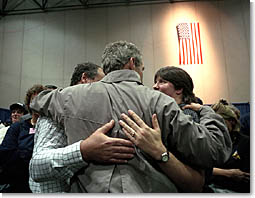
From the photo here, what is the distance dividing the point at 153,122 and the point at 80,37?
350cm

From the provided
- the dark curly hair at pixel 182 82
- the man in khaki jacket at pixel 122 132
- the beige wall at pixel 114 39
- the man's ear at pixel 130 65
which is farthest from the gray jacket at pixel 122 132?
the beige wall at pixel 114 39

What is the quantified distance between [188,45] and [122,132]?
4044mm

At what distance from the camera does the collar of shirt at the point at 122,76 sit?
0.95 meters

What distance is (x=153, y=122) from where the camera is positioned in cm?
81

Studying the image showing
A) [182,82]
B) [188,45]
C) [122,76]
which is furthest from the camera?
[188,45]

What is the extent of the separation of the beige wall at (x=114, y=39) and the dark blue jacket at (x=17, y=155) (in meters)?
1.00

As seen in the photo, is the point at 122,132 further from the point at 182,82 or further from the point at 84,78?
the point at 84,78

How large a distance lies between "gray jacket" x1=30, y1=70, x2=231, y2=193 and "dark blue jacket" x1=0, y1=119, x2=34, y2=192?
67cm

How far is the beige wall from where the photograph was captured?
8.57 ft

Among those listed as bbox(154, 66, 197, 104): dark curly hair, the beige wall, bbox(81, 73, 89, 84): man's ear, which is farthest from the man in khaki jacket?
the beige wall

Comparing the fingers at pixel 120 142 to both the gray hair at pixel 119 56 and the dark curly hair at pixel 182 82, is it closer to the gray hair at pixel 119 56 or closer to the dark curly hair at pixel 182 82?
the gray hair at pixel 119 56

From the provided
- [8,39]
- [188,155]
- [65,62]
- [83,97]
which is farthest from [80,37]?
[188,155]

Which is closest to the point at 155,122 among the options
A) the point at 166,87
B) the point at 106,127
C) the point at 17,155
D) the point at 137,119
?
the point at 137,119

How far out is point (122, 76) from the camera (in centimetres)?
95
